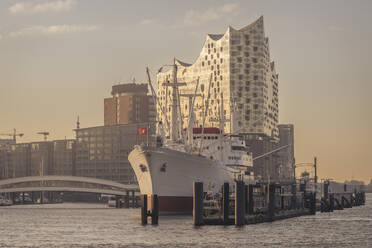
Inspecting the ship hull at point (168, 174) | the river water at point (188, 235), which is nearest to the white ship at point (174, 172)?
the ship hull at point (168, 174)

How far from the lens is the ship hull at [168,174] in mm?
112125

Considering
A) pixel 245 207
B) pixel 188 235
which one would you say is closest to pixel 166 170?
pixel 245 207

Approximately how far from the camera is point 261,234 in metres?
83.9

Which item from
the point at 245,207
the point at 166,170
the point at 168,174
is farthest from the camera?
the point at 168,174

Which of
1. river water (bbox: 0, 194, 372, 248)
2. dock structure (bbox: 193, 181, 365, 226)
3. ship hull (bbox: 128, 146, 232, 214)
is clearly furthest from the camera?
ship hull (bbox: 128, 146, 232, 214)

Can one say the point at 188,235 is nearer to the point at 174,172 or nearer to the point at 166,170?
the point at 166,170

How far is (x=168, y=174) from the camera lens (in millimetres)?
113250

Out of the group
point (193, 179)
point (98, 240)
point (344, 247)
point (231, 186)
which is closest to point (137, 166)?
point (193, 179)

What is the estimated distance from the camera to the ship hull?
112125mm

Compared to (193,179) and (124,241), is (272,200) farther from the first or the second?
(124,241)

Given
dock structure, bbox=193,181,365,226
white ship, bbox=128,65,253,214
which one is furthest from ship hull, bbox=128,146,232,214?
dock structure, bbox=193,181,365,226

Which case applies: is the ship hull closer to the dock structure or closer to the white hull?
the white hull

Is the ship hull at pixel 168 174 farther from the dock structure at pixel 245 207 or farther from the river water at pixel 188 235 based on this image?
the dock structure at pixel 245 207

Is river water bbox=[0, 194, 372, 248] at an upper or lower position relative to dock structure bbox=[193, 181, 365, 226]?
lower
